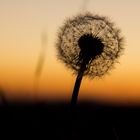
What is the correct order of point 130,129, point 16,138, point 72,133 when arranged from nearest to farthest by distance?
point 72,133 < point 16,138 < point 130,129

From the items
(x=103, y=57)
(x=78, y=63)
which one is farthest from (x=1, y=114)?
(x=103, y=57)

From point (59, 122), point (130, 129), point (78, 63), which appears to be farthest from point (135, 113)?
point (78, 63)

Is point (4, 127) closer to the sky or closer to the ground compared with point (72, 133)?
closer to the ground

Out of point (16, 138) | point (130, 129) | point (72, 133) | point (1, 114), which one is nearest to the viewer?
point (72, 133)

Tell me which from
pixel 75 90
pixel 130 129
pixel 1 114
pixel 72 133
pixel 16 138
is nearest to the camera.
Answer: pixel 72 133

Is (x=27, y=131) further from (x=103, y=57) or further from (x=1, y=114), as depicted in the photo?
(x=103, y=57)

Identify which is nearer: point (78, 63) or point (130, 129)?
point (130, 129)

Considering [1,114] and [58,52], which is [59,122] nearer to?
[1,114]

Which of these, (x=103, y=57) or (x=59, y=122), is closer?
(x=59, y=122)

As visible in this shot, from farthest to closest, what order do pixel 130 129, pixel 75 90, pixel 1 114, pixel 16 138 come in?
pixel 75 90, pixel 130 129, pixel 1 114, pixel 16 138
